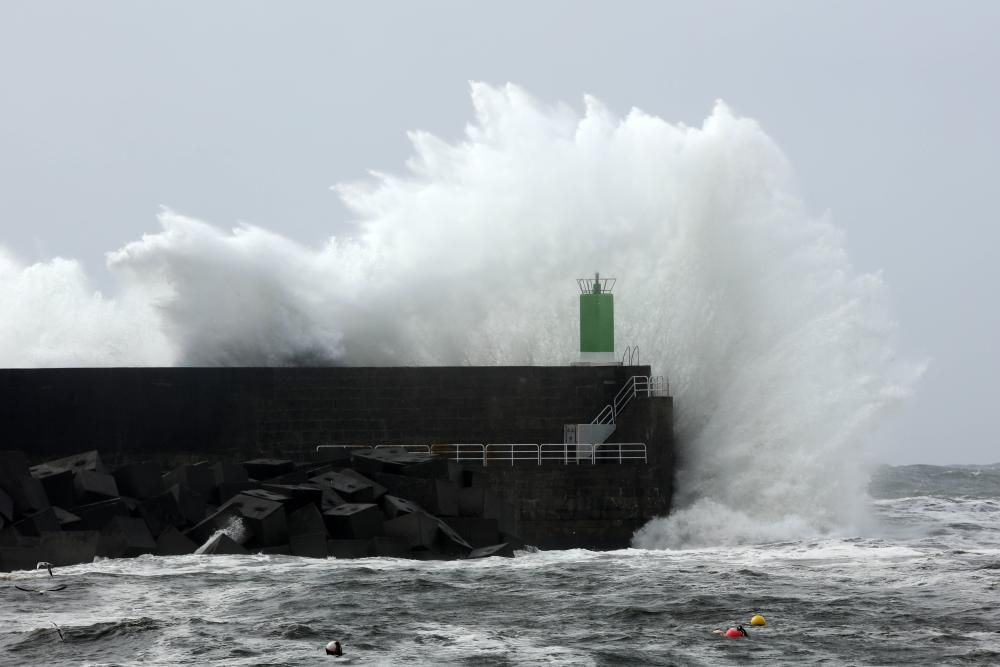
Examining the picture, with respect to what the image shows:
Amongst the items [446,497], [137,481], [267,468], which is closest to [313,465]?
[267,468]

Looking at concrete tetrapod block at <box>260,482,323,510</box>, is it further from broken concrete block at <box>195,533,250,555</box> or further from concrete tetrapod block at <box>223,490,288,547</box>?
broken concrete block at <box>195,533,250,555</box>

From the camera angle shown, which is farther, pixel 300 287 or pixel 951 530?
pixel 300 287

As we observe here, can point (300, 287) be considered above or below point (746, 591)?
above

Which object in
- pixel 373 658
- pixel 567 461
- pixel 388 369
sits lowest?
pixel 373 658

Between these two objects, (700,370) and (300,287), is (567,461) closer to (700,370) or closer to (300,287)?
(700,370)

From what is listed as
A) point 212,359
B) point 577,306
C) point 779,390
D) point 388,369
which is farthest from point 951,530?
point 212,359

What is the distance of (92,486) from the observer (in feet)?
53.4

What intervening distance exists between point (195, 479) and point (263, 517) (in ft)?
8.51

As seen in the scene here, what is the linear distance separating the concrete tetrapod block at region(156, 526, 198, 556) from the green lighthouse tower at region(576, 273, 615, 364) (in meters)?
7.59

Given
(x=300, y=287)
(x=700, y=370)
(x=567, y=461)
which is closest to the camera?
(x=567, y=461)

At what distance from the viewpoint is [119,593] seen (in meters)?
12.2

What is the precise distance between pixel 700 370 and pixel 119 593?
37.0 feet

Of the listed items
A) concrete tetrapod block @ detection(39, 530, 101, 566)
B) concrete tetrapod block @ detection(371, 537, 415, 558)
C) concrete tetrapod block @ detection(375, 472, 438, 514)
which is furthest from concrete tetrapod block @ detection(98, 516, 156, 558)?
concrete tetrapod block @ detection(375, 472, 438, 514)

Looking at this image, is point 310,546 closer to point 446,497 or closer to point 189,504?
point 189,504
